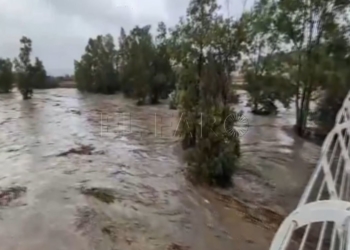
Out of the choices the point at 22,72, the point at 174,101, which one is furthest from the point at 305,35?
the point at 22,72

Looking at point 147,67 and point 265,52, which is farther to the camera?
point 147,67

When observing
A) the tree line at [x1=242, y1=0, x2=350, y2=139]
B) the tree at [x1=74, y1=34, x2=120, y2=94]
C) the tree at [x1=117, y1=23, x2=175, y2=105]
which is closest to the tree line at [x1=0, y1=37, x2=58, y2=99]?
→ the tree at [x1=74, y1=34, x2=120, y2=94]

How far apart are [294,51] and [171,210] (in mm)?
4955

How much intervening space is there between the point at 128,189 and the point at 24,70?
987 cm

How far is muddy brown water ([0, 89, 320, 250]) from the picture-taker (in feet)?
9.93

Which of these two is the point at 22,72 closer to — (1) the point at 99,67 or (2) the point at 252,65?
(1) the point at 99,67

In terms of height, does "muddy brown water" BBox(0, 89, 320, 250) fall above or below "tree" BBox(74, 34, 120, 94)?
below

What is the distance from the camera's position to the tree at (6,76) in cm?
1227

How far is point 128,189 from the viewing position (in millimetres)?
4047

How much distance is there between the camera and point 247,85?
30.1 ft

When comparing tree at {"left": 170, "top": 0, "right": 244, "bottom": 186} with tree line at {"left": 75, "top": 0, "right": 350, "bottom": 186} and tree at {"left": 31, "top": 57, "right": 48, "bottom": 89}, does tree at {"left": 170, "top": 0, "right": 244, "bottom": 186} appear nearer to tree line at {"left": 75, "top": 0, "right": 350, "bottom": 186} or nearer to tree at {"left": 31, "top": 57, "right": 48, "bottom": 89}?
tree line at {"left": 75, "top": 0, "right": 350, "bottom": 186}

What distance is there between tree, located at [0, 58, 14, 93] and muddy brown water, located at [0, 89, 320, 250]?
17.8ft

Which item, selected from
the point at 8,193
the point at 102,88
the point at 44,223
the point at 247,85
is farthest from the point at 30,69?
the point at 44,223

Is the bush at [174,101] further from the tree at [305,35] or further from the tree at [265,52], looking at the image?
the tree at [305,35]
